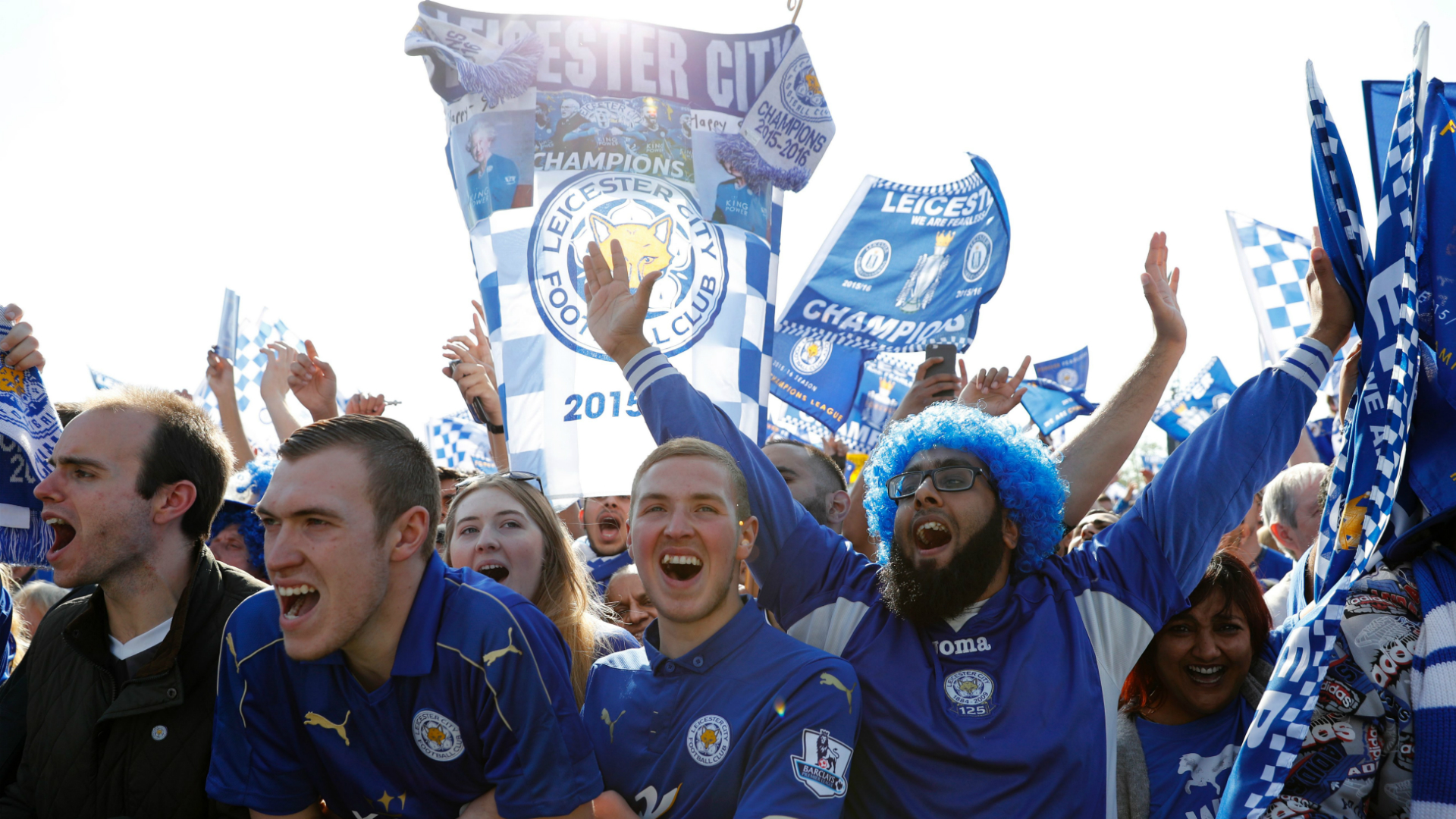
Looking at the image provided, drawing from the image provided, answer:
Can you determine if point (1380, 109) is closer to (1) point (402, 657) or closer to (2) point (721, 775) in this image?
(2) point (721, 775)

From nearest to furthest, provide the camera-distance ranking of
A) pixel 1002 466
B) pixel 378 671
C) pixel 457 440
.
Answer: pixel 378 671, pixel 1002 466, pixel 457 440

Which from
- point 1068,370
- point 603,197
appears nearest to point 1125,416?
point 603,197

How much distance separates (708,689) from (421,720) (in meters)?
0.71

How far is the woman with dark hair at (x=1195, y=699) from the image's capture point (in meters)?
2.80

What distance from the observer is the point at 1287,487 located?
15.8ft

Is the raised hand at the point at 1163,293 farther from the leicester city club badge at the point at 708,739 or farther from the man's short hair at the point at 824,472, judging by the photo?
the leicester city club badge at the point at 708,739

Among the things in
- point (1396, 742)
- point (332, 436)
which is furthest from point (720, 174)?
point (1396, 742)

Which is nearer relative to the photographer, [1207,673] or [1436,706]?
[1436,706]

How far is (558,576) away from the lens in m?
3.55

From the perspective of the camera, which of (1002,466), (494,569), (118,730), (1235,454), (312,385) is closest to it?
(118,730)

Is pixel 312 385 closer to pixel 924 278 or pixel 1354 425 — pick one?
pixel 924 278

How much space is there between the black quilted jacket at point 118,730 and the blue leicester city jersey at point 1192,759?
8.59ft

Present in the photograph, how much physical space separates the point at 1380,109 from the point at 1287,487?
2.91 meters

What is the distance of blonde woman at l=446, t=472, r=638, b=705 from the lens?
3.43m
